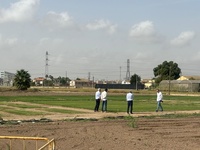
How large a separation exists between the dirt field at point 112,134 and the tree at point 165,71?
121 meters

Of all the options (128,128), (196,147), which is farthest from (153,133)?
(196,147)

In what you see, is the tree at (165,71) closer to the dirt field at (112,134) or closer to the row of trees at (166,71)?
the row of trees at (166,71)

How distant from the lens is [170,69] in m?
146

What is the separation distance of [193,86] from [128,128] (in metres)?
105

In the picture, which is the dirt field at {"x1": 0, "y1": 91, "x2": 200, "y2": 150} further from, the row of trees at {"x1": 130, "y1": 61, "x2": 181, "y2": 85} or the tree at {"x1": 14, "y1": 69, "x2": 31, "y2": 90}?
the row of trees at {"x1": 130, "y1": 61, "x2": 181, "y2": 85}

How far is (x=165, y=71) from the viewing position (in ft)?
484

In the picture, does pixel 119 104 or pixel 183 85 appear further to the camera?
pixel 183 85

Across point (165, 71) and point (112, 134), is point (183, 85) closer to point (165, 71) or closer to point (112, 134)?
point (165, 71)

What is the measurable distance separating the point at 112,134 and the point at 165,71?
12986 cm

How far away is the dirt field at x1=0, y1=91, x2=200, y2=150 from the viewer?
16.4 metres

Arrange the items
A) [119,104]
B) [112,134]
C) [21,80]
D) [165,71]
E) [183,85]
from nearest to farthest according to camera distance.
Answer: [112,134]
[119,104]
[21,80]
[183,85]
[165,71]

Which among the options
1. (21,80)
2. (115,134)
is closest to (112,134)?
(115,134)

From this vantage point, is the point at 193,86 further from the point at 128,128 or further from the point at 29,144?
the point at 29,144

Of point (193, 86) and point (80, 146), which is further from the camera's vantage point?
point (193, 86)
